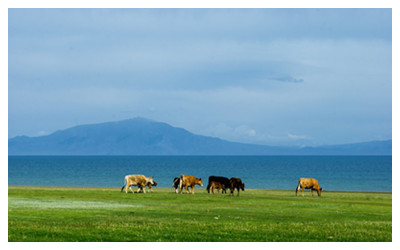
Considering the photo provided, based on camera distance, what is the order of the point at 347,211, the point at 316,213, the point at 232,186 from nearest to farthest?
the point at 316,213 → the point at 347,211 → the point at 232,186

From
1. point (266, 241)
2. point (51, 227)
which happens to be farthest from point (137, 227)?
point (266, 241)

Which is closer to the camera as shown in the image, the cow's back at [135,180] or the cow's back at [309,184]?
the cow's back at [135,180]

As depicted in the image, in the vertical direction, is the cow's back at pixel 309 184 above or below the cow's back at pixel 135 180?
below

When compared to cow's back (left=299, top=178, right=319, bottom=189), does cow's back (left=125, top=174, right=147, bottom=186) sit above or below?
above

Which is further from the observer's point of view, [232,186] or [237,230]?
[232,186]

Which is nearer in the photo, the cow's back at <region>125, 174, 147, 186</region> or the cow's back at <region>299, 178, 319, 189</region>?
the cow's back at <region>125, 174, 147, 186</region>

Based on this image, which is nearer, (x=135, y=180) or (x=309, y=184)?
(x=135, y=180)

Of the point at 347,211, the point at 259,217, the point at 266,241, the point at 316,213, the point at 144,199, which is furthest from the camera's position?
the point at 144,199

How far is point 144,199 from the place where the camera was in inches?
1692

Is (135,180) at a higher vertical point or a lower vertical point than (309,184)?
higher
